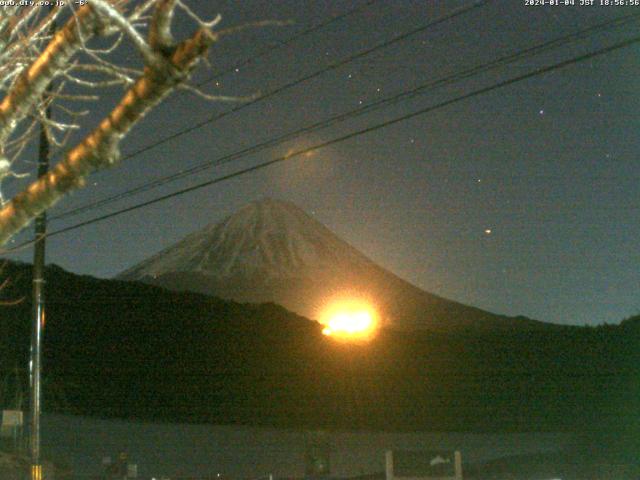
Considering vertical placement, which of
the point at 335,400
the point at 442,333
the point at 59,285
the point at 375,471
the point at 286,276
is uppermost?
the point at 286,276

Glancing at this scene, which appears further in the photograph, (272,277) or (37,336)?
(272,277)

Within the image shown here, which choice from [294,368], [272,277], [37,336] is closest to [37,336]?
[37,336]

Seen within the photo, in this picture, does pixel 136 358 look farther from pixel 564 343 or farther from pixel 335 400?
pixel 564 343

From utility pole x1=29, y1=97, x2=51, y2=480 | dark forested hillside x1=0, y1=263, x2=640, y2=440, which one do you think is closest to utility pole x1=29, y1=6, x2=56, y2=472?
utility pole x1=29, y1=97, x2=51, y2=480

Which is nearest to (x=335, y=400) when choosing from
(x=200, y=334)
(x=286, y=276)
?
(x=200, y=334)

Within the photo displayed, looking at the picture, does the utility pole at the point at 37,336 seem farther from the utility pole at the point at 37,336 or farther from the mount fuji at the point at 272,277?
the mount fuji at the point at 272,277

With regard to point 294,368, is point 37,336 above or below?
below

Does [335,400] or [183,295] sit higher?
[183,295]

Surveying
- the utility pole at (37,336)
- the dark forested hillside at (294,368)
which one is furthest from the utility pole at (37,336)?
the dark forested hillside at (294,368)

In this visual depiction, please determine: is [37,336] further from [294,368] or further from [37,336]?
[294,368]

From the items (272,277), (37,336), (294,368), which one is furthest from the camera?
(272,277)

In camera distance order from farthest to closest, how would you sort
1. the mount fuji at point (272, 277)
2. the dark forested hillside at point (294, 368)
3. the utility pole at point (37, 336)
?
the mount fuji at point (272, 277) < the dark forested hillside at point (294, 368) < the utility pole at point (37, 336)
